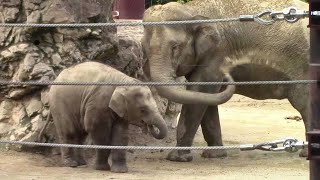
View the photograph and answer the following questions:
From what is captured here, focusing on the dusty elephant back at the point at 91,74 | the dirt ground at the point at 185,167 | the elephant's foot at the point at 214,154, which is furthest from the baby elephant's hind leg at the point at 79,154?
the elephant's foot at the point at 214,154

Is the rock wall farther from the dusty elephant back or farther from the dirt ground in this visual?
the dusty elephant back

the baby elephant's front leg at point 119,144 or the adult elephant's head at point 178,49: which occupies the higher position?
the adult elephant's head at point 178,49

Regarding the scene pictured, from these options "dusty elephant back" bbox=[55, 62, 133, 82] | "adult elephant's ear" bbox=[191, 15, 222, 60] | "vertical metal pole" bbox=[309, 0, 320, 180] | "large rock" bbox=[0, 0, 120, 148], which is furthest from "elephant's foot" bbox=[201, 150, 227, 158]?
"vertical metal pole" bbox=[309, 0, 320, 180]

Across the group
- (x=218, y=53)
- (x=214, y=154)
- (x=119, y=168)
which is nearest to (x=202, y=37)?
(x=218, y=53)

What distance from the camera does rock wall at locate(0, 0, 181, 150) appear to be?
316 inches

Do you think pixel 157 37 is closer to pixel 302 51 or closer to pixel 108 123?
pixel 108 123

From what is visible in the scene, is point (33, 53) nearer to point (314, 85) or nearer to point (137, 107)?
point (137, 107)

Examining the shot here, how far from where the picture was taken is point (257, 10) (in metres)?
8.45

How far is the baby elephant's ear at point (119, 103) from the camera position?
7289 millimetres

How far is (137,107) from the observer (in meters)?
7.39

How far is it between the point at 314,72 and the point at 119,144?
409 cm

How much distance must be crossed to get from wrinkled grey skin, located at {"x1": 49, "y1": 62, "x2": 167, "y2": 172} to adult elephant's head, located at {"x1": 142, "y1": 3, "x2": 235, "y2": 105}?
0.80 feet

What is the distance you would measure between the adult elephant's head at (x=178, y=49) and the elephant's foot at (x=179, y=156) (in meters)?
0.71

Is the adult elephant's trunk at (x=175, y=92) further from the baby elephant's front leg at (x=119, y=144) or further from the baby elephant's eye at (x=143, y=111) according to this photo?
the baby elephant's front leg at (x=119, y=144)
